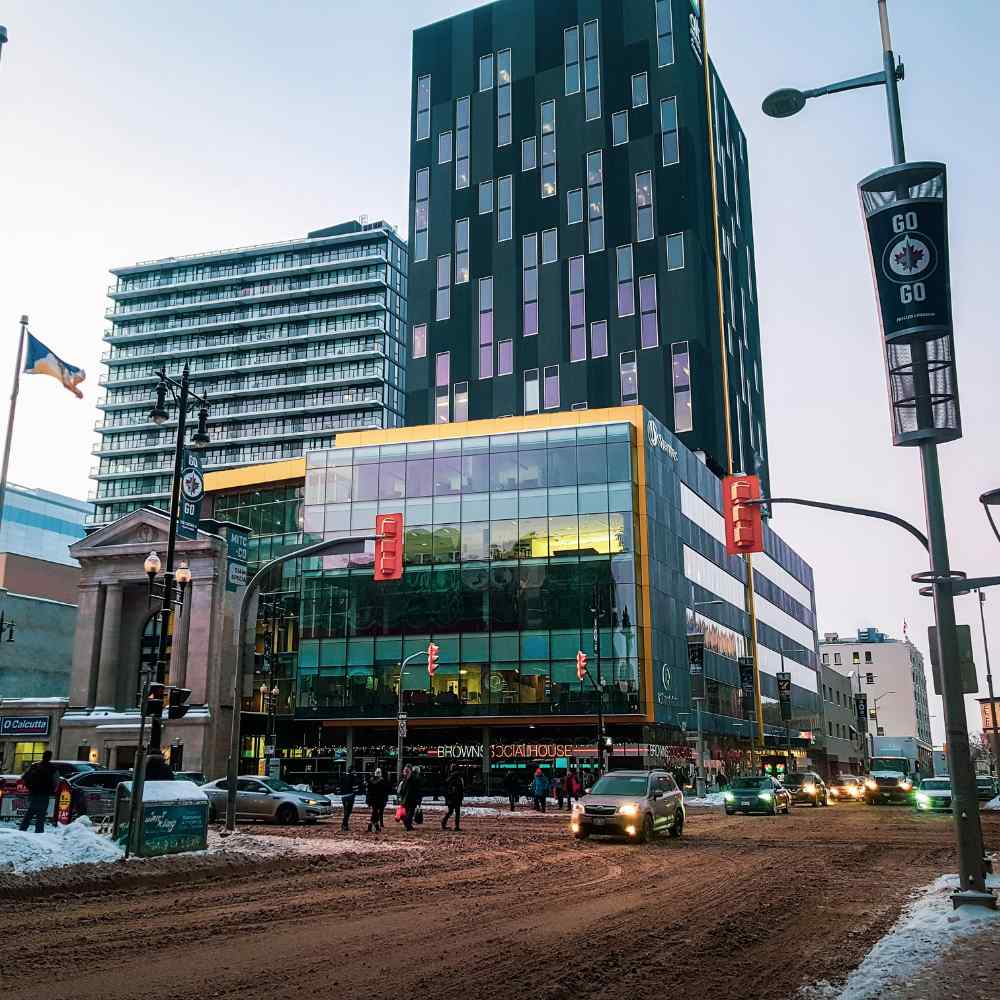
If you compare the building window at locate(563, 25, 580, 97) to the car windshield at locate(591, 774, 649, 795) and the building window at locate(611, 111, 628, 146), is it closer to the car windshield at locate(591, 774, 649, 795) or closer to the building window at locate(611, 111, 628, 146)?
the building window at locate(611, 111, 628, 146)

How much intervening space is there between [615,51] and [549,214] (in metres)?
13.8

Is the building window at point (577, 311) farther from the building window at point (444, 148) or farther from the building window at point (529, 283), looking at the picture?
the building window at point (444, 148)

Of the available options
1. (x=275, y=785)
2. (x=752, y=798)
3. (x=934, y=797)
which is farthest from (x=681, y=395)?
(x=275, y=785)

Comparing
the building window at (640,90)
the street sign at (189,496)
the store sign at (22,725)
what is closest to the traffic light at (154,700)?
the street sign at (189,496)

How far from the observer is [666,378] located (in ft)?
241

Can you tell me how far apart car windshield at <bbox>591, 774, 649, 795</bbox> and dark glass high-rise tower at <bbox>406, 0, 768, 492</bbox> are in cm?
4924

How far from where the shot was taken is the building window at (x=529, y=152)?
80.4m

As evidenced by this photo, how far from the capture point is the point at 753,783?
42531mm

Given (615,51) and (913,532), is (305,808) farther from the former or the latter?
(615,51)

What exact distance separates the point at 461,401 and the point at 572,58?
28.5 m

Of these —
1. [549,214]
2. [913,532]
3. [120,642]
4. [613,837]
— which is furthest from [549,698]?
[913,532]

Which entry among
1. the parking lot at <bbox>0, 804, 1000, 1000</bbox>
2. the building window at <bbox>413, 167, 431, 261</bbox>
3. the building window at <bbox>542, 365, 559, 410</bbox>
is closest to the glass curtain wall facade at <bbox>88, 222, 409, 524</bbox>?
the building window at <bbox>413, 167, 431, 261</bbox>

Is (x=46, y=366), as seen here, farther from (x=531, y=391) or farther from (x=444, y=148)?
(x=444, y=148)

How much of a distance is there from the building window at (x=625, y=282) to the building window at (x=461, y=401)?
12.9m
